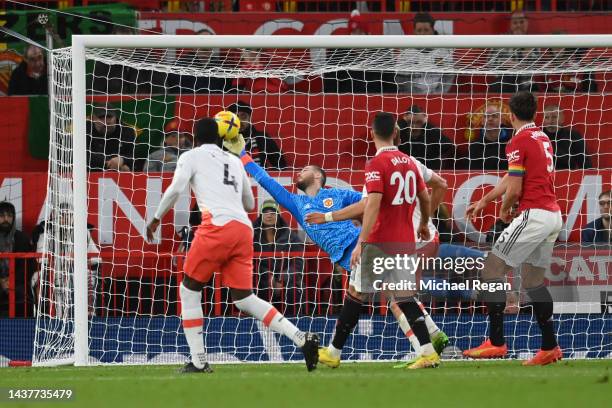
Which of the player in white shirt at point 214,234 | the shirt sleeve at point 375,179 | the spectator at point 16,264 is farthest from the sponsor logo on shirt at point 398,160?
the spectator at point 16,264

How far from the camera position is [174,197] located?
8.92m

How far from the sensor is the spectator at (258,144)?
13.0 metres

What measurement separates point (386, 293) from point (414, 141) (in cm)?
409

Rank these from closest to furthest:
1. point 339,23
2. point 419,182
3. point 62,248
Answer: point 419,182, point 62,248, point 339,23

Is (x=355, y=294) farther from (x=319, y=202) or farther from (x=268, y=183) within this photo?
(x=268, y=183)

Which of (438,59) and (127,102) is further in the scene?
(127,102)

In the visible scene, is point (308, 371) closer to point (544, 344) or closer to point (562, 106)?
point (544, 344)

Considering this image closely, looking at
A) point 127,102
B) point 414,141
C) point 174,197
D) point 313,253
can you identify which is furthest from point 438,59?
point 174,197

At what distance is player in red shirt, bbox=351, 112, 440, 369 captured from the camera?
29.3 ft

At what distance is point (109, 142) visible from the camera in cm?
1343

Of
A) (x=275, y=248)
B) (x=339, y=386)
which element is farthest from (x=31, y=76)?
(x=339, y=386)

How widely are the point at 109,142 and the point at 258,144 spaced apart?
1684 mm

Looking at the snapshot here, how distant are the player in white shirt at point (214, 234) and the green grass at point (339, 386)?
0.45 metres

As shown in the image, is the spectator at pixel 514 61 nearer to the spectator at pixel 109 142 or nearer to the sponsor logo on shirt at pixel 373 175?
the sponsor logo on shirt at pixel 373 175
